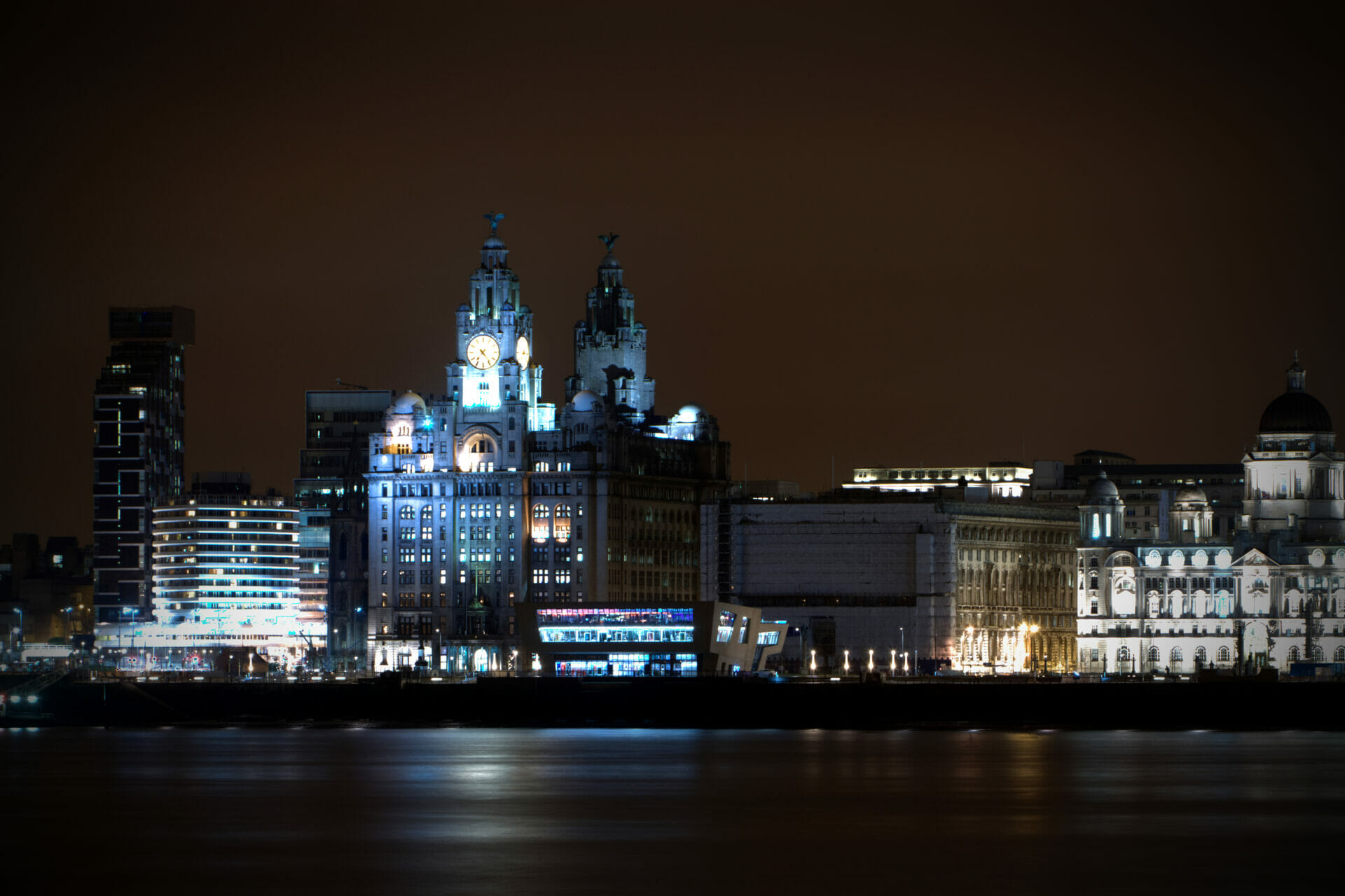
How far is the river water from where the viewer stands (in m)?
94.8

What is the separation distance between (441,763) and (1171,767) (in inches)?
1650

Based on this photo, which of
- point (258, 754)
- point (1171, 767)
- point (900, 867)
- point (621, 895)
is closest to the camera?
point (621, 895)

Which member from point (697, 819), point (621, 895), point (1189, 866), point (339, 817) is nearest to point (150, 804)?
point (339, 817)

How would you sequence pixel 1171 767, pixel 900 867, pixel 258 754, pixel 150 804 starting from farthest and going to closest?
pixel 258 754 < pixel 1171 767 < pixel 150 804 < pixel 900 867

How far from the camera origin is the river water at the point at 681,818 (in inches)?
3733

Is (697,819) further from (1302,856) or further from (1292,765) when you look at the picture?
(1292,765)

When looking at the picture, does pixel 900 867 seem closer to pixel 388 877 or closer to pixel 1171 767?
pixel 388 877

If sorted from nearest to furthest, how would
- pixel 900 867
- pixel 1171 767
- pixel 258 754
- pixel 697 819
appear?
pixel 900 867 → pixel 697 819 → pixel 1171 767 → pixel 258 754

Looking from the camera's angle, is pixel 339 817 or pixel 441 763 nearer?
pixel 339 817

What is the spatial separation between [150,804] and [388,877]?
3296 centimetres

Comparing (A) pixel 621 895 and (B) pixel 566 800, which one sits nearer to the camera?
(A) pixel 621 895

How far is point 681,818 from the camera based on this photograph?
→ 116 metres

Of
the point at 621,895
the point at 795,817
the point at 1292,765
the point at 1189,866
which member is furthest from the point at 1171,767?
the point at 621,895

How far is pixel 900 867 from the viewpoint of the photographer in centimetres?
9700
